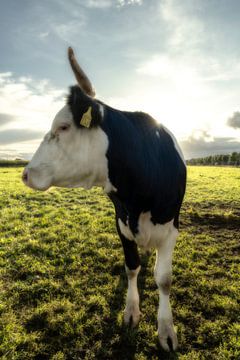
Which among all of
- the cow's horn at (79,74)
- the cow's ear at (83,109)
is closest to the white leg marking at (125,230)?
the cow's ear at (83,109)

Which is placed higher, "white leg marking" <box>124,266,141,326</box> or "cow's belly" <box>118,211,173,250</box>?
"cow's belly" <box>118,211,173,250</box>

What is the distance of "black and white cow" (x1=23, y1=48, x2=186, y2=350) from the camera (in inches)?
98.3

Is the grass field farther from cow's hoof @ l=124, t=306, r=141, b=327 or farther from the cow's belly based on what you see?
the cow's belly

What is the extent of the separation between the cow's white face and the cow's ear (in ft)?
0.20

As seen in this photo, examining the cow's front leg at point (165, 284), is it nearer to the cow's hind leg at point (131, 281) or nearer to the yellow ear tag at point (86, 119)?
the cow's hind leg at point (131, 281)

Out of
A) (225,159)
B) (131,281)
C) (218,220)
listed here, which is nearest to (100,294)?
(131,281)

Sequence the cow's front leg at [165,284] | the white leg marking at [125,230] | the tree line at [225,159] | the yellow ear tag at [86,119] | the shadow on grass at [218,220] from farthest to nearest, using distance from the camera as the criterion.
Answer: the tree line at [225,159]
the shadow on grass at [218,220]
the white leg marking at [125,230]
the cow's front leg at [165,284]
the yellow ear tag at [86,119]

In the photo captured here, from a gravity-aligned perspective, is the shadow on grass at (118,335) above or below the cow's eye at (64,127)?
below

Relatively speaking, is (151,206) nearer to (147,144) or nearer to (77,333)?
(147,144)

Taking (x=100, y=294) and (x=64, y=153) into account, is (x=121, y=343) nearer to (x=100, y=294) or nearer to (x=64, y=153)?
(x=100, y=294)

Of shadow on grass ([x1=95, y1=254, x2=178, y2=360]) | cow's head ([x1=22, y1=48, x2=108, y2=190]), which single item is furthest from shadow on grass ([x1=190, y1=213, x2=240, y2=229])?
cow's head ([x1=22, y1=48, x2=108, y2=190])

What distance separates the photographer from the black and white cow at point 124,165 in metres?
2.50

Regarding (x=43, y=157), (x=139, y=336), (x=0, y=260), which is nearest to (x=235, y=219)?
(x=139, y=336)

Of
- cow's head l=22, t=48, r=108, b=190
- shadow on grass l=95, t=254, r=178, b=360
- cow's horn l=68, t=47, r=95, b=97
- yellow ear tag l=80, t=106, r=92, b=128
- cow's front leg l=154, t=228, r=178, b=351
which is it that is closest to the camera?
yellow ear tag l=80, t=106, r=92, b=128
